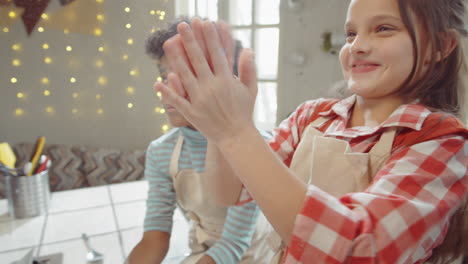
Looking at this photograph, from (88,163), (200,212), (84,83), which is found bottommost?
(200,212)

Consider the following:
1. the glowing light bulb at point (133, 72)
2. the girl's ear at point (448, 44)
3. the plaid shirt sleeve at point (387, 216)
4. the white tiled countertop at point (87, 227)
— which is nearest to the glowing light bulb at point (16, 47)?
the glowing light bulb at point (133, 72)

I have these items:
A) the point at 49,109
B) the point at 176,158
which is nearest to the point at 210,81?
the point at 49,109

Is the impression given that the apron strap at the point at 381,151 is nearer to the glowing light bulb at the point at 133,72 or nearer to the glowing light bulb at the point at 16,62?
the glowing light bulb at the point at 133,72

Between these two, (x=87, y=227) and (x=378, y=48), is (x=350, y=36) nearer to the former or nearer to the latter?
(x=378, y=48)

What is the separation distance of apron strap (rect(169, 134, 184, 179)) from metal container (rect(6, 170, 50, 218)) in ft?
0.66

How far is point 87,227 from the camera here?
48 cm

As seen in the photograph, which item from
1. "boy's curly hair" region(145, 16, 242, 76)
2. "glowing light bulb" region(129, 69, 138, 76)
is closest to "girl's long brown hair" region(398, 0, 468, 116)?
"boy's curly hair" region(145, 16, 242, 76)

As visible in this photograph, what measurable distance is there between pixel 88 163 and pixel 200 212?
0.22 m

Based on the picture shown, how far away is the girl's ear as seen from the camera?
0.96 feet

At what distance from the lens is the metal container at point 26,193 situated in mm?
493

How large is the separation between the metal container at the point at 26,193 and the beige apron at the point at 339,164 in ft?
1.38

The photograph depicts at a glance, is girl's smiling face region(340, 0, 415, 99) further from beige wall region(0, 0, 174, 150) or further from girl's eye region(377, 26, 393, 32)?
beige wall region(0, 0, 174, 150)

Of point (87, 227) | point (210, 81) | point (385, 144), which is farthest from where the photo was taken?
A: point (87, 227)

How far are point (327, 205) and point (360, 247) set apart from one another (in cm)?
3
